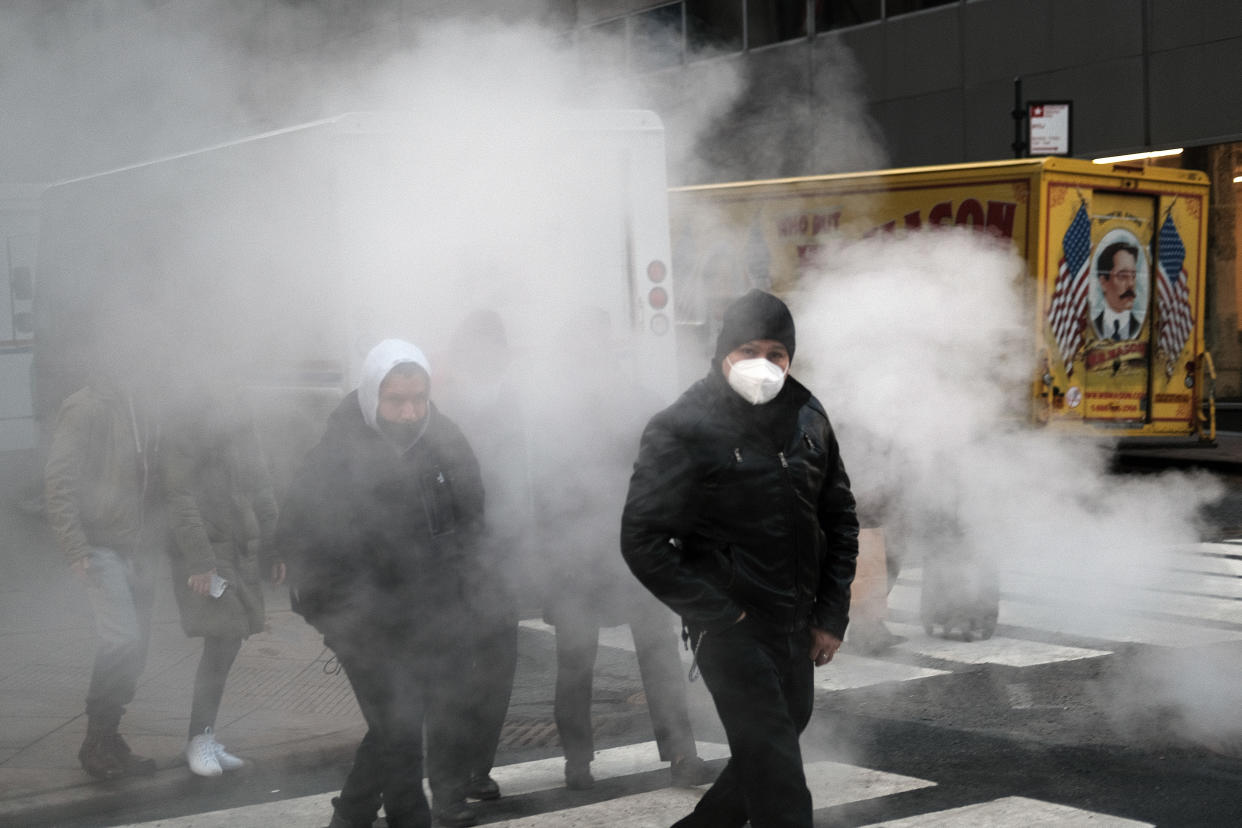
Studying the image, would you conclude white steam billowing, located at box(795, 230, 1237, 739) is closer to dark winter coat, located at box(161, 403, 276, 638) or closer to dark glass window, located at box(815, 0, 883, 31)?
dark winter coat, located at box(161, 403, 276, 638)

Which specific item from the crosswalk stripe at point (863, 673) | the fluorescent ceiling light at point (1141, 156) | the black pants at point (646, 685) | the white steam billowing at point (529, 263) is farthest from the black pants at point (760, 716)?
the fluorescent ceiling light at point (1141, 156)

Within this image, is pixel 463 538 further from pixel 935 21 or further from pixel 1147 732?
pixel 935 21

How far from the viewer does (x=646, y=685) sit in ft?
18.5

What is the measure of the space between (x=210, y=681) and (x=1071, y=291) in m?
7.75

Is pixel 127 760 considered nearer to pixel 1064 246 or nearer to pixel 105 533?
pixel 105 533

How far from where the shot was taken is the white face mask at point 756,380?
13.0 feet

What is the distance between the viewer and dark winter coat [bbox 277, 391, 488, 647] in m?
4.42

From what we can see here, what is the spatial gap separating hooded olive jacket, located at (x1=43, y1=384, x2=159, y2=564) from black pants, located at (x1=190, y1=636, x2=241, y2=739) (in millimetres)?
469

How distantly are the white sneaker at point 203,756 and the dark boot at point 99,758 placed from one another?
9.3 inches

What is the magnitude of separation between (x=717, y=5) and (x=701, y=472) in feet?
21.8

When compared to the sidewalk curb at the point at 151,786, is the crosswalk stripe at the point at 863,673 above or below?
below

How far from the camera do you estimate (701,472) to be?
3.99 meters

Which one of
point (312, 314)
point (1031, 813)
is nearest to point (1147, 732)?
point (1031, 813)

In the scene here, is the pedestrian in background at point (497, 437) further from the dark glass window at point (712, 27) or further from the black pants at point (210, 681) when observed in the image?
the dark glass window at point (712, 27)
